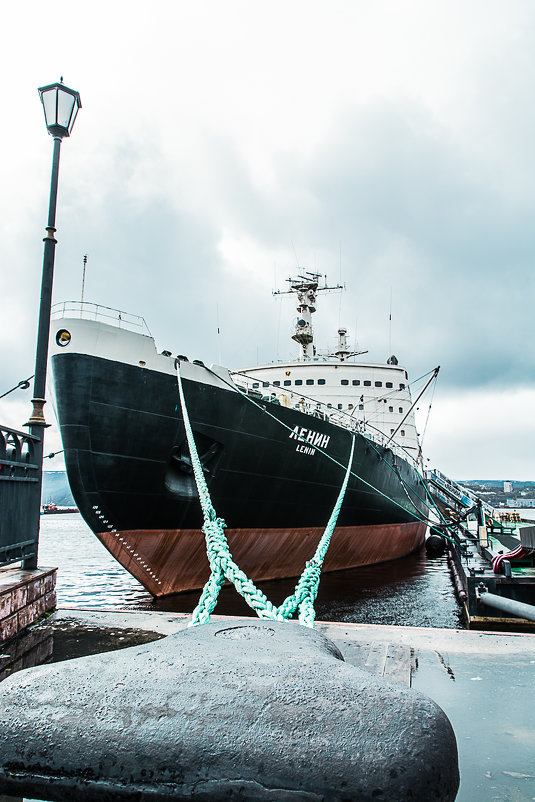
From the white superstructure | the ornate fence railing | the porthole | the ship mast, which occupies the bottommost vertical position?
the ornate fence railing

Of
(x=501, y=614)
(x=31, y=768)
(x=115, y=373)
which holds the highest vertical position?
(x=115, y=373)

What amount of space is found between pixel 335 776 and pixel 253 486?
411 inches

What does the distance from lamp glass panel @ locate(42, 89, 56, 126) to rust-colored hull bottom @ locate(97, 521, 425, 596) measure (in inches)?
287

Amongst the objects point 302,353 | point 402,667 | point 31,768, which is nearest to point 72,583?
point 302,353

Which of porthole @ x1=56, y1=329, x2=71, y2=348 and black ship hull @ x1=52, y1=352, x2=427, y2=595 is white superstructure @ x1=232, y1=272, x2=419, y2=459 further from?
porthole @ x1=56, y1=329, x2=71, y2=348

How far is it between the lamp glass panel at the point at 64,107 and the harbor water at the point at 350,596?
7.78 metres

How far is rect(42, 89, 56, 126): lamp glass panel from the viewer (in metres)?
5.72

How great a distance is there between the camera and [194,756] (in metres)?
1.62

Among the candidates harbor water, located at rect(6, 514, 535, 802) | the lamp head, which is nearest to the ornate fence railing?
harbor water, located at rect(6, 514, 535, 802)

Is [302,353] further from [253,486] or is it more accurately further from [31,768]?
[31,768]

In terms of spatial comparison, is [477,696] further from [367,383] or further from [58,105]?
[367,383]

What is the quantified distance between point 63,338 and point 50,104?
4.77m

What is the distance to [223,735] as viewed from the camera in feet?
5.41

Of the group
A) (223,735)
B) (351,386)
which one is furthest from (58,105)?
(351,386)
